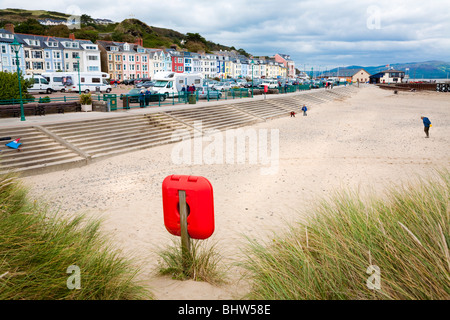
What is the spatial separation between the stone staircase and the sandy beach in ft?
2.57

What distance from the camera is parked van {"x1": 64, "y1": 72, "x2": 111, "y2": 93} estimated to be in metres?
45.3

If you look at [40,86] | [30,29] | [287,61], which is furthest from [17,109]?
[287,61]

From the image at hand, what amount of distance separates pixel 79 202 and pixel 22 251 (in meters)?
6.93

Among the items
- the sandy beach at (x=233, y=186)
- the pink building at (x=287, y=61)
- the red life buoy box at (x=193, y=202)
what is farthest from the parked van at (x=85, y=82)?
the pink building at (x=287, y=61)

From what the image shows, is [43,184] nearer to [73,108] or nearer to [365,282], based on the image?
[365,282]

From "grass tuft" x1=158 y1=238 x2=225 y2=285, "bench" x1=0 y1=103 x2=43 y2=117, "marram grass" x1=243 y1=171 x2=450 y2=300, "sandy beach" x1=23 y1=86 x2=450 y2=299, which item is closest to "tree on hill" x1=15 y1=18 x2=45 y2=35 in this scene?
"bench" x1=0 y1=103 x2=43 y2=117

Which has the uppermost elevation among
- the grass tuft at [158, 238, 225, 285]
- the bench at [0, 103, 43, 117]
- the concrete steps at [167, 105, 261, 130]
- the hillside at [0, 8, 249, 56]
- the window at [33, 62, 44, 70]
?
the hillside at [0, 8, 249, 56]

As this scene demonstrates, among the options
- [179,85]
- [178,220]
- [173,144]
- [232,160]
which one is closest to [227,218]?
[178,220]

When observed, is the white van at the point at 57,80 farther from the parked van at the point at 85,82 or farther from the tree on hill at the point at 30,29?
the tree on hill at the point at 30,29

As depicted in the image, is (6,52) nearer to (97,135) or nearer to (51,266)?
(97,135)

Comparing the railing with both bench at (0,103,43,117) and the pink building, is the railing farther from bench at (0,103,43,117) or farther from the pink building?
the pink building

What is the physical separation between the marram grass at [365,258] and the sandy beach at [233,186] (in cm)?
82

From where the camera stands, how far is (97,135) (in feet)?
60.8

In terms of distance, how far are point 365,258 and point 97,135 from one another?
16924 mm
